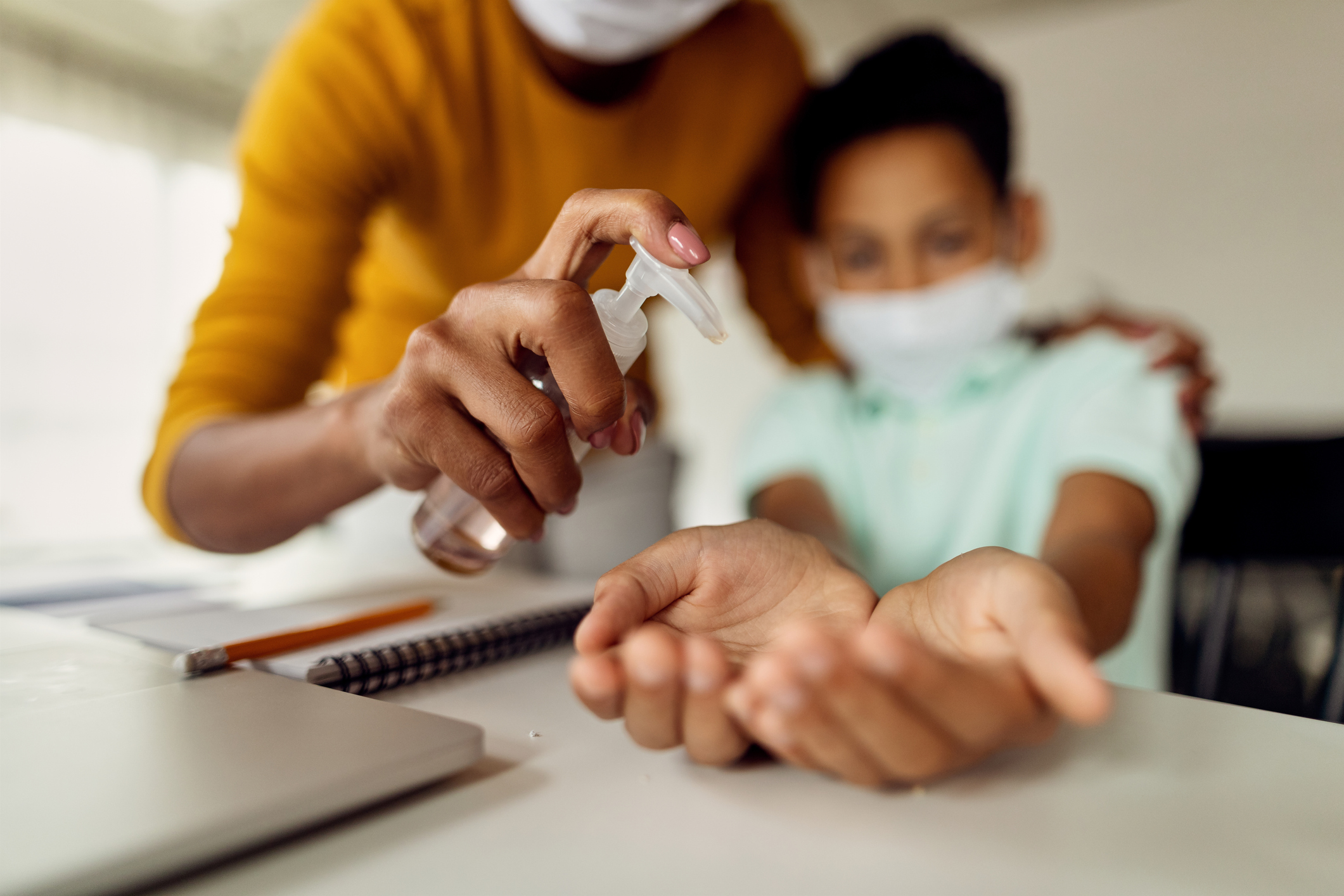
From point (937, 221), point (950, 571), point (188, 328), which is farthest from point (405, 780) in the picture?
point (937, 221)

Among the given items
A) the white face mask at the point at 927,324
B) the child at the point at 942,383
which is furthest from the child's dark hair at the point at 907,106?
the white face mask at the point at 927,324

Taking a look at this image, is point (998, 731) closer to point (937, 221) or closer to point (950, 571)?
point (950, 571)

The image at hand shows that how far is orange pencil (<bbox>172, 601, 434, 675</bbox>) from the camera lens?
299 millimetres

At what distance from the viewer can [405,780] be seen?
22cm

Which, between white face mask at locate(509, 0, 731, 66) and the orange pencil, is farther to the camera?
white face mask at locate(509, 0, 731, 66)

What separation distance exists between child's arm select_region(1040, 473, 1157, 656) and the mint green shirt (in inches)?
0.4

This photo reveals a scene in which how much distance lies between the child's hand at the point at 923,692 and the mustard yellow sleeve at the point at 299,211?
1.50 ft

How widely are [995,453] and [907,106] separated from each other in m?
0.31

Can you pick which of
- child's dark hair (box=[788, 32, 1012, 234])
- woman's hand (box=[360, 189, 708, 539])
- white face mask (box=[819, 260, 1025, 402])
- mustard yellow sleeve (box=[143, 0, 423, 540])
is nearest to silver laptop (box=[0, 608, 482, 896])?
woman's hand (box=[360, 189, 708, 539])

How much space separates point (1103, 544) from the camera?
1.59 feet

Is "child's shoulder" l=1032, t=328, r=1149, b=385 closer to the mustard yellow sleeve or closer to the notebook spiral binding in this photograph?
the notebook spiral binding

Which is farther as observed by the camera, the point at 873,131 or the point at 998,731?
the point at 873,131

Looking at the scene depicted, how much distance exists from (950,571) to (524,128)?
0.50 metres

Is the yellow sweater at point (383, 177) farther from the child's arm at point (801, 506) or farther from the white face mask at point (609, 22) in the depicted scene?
the child's arm at point (801, 506)
